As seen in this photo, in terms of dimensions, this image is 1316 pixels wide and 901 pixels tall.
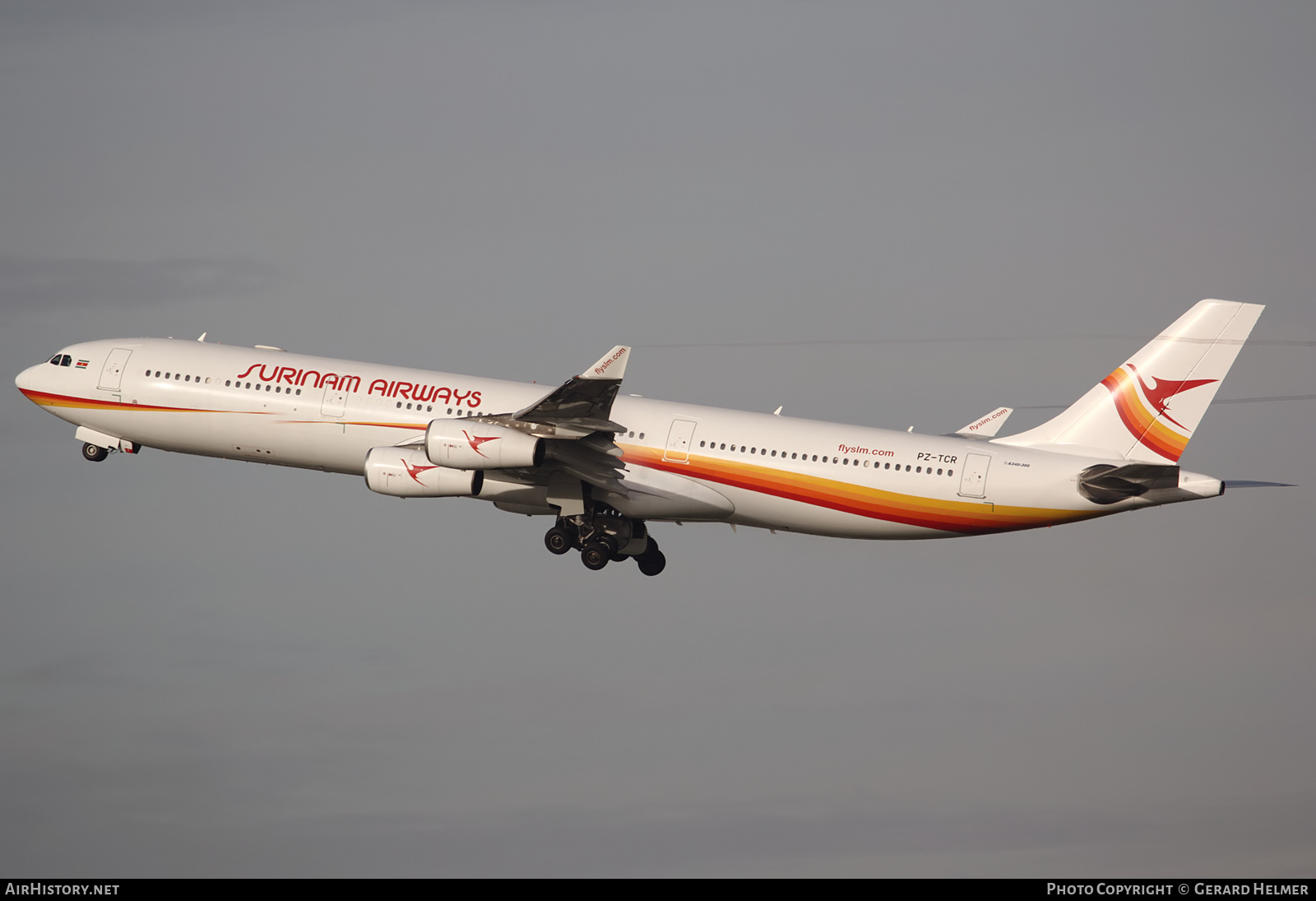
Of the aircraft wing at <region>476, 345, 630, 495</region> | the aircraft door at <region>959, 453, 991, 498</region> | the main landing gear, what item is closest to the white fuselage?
the aircraft door at <region>959, 453, 991, 498</region>

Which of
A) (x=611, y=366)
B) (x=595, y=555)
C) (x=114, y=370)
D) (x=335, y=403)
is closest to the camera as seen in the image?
(x=611, y=366)

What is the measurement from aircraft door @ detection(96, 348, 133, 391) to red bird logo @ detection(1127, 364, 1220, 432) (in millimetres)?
34308

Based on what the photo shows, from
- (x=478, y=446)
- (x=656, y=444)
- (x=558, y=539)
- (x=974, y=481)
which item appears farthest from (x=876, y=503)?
(x=478, y=446)

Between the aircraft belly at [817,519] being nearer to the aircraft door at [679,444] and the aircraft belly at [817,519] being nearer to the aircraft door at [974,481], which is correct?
the aircraft door at [974,481]

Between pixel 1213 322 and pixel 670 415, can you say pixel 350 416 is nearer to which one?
pixel 670 415

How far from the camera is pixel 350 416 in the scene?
160 feet

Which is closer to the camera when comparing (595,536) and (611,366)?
(611,366)

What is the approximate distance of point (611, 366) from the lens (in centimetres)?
4309

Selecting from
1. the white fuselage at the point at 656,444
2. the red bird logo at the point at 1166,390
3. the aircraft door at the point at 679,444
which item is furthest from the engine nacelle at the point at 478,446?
the red bird logo at the point at 1166,390

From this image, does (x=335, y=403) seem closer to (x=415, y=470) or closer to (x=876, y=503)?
(x=415, y=470)

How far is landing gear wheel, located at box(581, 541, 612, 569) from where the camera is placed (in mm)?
50188

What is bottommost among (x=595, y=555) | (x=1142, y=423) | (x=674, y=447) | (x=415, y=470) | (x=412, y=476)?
(x=412, y=476)

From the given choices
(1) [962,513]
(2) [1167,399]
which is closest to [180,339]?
(1) [962,513]

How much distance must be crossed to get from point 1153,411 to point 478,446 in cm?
2102
